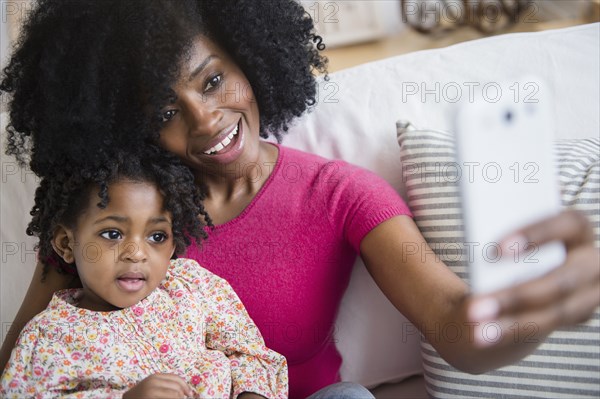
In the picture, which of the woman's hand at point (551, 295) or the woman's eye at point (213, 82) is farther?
the woman's eye at point (213, 82)

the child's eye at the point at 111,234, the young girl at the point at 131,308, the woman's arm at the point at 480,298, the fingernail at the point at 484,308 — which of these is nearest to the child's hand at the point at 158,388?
the young girl at the point at 131,308

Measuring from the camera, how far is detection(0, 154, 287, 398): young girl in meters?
0.98

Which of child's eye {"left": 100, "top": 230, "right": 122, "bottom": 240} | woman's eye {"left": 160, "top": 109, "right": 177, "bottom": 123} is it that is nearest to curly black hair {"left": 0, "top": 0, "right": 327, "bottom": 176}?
woman's eye {"left": 160, "top": 109, "right": 177, "bottom": 123}

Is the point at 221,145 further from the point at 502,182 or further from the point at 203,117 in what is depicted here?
the point at 502,182

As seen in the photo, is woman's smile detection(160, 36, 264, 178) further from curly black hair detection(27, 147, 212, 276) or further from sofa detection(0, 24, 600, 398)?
sofa detection(0, 24, 600, 398)

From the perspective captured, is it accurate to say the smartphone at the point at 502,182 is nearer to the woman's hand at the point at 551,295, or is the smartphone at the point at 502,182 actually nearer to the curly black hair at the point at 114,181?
the woman's hand at the point at 551,295

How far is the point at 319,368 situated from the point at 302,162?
35 cm

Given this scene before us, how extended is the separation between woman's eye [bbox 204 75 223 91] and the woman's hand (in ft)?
1.83

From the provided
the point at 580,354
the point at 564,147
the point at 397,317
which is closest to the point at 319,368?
the point at 397,317

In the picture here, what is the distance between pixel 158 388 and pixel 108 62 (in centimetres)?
48

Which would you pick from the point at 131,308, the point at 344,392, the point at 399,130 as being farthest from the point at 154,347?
the point at 399,130

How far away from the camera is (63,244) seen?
42.4 inches

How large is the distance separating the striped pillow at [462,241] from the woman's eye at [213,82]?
34 cm

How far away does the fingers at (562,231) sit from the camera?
67 cm
